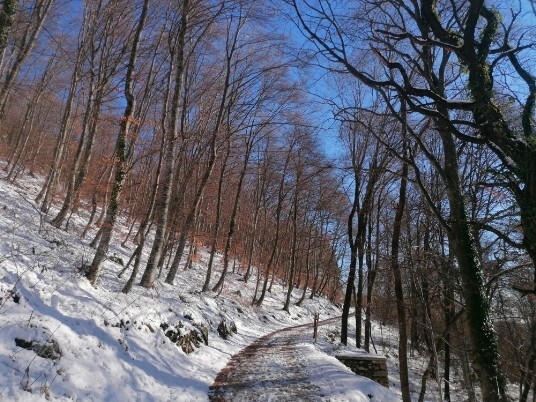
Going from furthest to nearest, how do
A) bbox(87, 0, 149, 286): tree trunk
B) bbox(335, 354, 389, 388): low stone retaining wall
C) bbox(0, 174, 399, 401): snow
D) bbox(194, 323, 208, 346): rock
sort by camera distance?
bbox(335, 354, 389, 388): low stone retaining wall
bbox(194, 323, 208, 346): rock
bbox(87, 0, 149, 286): tree trunk
bbox(0, 174, 399, 401): snow

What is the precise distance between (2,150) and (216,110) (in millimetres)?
21692

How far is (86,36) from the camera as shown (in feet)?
51.2

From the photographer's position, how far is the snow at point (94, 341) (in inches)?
183

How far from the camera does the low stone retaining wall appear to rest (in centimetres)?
1159

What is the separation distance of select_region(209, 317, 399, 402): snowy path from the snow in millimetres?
49

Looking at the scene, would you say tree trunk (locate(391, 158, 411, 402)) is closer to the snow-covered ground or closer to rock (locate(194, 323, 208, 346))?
the snow-covered ground

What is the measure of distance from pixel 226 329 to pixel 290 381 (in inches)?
215

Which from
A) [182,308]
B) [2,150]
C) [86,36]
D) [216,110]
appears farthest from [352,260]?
[2,150]

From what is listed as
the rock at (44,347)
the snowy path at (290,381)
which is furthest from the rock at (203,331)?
the rock at (44,347)

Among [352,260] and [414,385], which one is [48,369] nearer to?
[352,260]

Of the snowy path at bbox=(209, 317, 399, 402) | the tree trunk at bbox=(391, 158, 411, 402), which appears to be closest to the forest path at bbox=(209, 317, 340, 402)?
the snowy path at bbox=(209, 317, 399, 402)

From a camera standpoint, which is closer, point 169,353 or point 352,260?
point 169,353

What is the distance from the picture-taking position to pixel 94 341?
19.5ft

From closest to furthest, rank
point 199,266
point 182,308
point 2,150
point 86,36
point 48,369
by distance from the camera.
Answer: point 48,369
point 182,308
point 86,36
point 199,266
point 2,150
